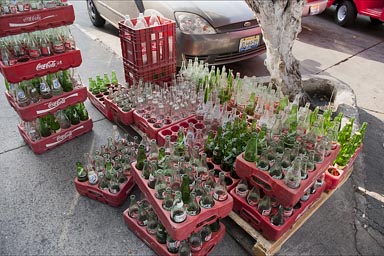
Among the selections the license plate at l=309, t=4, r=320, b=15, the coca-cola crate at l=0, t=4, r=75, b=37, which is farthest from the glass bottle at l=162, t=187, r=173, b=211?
the license plate at l=309, t=4, r=320, b=15

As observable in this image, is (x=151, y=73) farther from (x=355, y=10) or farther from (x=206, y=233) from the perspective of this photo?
(x=355, y=10)

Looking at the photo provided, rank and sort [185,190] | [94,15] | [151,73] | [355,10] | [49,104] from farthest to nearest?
[355,10]
[94,15]
[151,73]
[49,104]
[185,190]

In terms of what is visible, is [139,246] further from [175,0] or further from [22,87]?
[175,0]

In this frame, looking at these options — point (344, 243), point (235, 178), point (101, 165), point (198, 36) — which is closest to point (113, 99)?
point (101, 165)

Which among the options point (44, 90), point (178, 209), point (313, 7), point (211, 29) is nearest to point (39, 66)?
point (44, 90)

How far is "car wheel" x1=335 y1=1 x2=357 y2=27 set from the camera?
7.19 m

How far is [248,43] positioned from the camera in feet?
14.9

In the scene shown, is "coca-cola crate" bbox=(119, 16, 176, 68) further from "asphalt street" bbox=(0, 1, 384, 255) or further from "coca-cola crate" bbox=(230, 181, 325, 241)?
"coca-cola crate" bbox=(230, 181, 325, 241)

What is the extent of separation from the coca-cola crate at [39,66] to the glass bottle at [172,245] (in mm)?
1920

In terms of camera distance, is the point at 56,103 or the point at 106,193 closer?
the point at 106,193

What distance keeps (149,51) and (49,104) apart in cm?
125

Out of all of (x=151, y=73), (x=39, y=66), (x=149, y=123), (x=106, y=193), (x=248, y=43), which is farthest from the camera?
(x=248, y=43)

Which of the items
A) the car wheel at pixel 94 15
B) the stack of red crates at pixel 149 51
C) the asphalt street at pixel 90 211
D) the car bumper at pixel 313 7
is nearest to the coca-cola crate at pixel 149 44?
the stack of red crates at pixel 149 51

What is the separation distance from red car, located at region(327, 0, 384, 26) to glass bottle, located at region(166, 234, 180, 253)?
692cm
